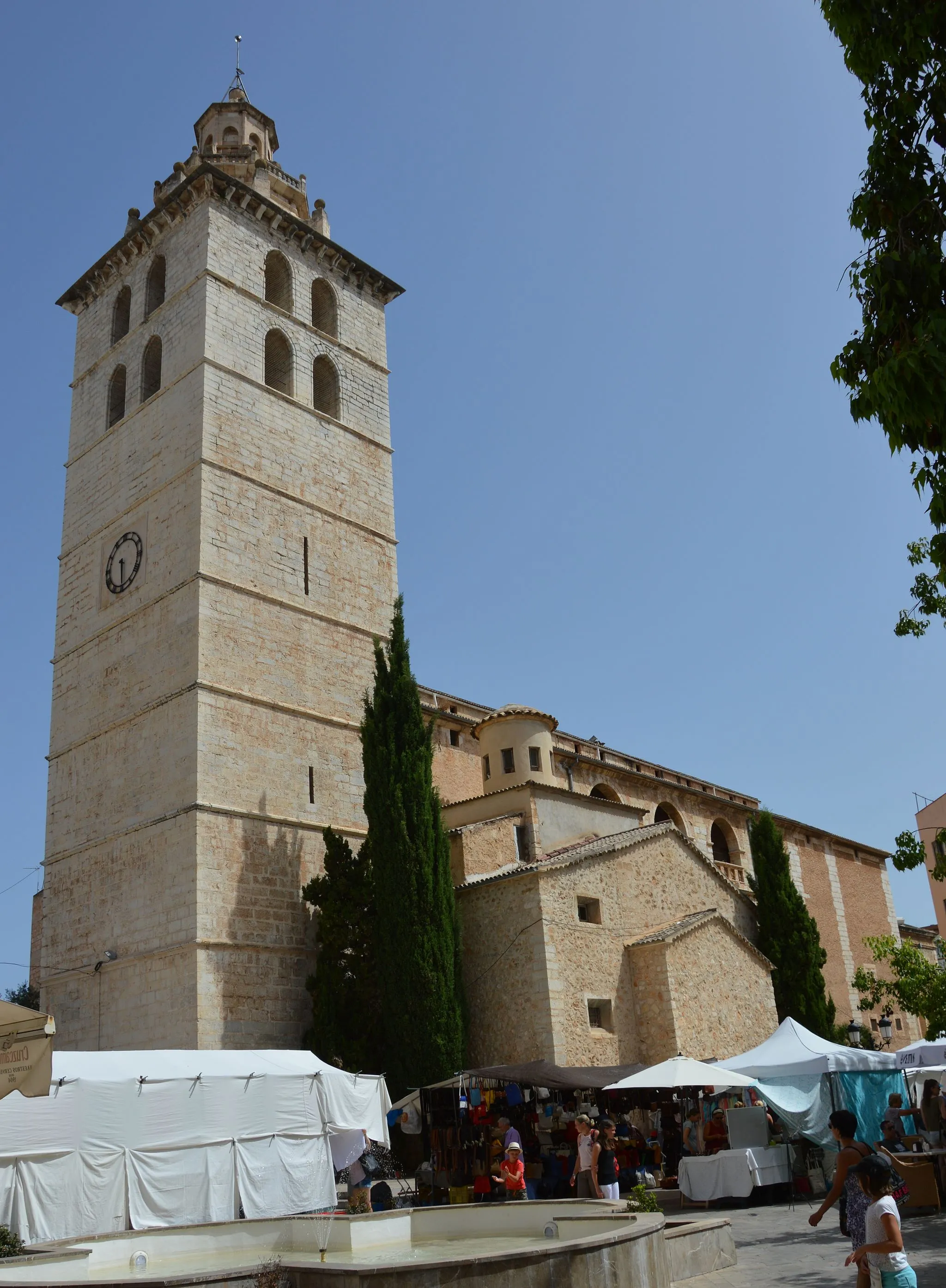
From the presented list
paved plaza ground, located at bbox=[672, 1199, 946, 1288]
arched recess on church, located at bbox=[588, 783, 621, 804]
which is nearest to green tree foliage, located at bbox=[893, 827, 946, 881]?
paved plaza ground, located at bbox=[672, 1199, 946, 1288]

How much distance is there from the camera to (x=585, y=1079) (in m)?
14.7

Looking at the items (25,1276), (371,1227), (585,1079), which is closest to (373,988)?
(585,1079)

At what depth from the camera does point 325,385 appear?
79.9ft

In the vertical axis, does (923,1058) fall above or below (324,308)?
below

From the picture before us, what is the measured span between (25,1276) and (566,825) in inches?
662

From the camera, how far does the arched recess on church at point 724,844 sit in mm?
33844

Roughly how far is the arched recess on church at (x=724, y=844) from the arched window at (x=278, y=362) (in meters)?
18.9

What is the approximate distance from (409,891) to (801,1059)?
263 inches

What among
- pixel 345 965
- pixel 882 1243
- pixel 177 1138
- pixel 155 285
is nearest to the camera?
pixel 882 1243

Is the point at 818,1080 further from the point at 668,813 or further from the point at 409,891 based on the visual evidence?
the point at 668,813

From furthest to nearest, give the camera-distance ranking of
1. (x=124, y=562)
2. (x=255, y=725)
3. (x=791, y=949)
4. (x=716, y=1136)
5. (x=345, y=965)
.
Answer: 1. (x=791, y=949)
2. (x=124, y=562)
3. (x=255, y=725)
4. (x=345, y=965)
5. (x=716, y=1136)

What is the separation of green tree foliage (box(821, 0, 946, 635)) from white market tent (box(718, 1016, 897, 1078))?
9.33 metres

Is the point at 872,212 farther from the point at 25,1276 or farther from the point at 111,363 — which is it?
the point at 111,363

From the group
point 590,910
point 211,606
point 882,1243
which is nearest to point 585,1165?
point 590,910
